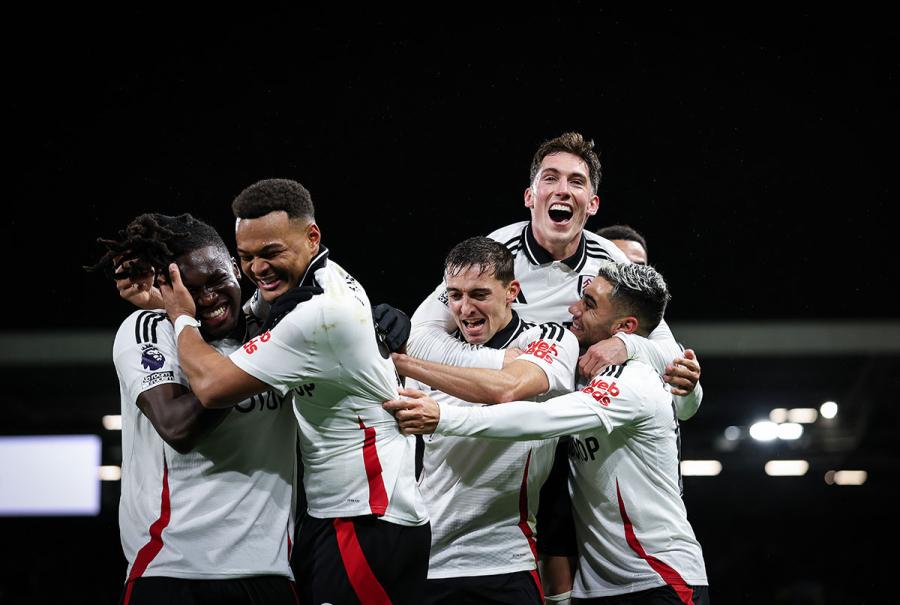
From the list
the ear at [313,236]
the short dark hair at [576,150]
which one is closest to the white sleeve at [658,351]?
the short dark hair at [576,150]

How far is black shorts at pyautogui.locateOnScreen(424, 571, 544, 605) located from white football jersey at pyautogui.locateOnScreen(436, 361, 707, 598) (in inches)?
8.5

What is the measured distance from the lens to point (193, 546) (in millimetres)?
2637

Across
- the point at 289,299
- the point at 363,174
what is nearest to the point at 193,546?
the point at 289,299

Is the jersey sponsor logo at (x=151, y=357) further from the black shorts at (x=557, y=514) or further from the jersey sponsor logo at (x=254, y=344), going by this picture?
the black shorts at (x=557, y=514)

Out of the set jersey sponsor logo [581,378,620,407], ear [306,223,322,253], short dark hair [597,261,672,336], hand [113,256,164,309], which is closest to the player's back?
jersey sponsor logo [581,378,620,407]

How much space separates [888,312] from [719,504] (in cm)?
313

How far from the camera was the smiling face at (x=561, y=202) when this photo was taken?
396cm

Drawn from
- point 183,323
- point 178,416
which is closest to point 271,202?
point 183,323

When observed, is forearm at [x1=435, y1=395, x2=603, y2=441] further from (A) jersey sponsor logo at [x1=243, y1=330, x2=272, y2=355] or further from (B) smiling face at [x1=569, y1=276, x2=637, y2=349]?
(A) jersey sponsor logo at [x1=243, y1=330, x2=272, y2=355]

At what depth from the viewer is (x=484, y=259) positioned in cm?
343

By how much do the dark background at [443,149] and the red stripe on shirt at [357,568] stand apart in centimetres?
763

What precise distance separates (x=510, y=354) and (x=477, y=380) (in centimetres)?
22

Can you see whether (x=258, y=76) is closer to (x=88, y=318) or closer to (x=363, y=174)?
(x=363, y=174)

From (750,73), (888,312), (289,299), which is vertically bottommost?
(289,299)
